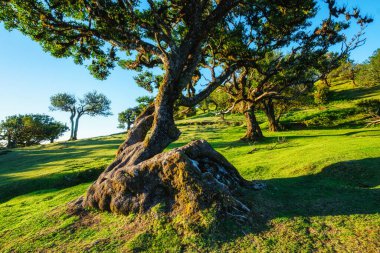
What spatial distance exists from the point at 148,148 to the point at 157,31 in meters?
6.13

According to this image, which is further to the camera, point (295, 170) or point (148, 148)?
point (295, 170)

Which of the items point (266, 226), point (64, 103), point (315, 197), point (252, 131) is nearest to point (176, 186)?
point (266, 226)

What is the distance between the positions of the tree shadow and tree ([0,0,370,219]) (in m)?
0.97

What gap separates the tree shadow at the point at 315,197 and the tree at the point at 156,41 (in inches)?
38.1

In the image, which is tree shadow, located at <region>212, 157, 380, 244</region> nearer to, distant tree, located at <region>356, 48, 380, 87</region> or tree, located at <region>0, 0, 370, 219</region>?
tree, located at <region>0, 0, 370, 219</region>

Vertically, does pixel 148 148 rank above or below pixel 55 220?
above

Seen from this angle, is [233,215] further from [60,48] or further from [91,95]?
[91,95]

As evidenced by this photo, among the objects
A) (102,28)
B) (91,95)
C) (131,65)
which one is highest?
(91,95)

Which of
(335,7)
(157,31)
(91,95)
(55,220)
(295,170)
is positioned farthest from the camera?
(91,95)

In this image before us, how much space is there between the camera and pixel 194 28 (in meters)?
12.1

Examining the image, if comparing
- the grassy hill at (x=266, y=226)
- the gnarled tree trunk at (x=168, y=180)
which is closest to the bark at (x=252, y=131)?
the grassy hill at (x=266, y=226)

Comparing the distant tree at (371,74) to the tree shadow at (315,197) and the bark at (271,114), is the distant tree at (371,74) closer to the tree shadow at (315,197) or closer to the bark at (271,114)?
the bark at (271,114)

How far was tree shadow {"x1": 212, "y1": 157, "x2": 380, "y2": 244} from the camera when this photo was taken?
800cm

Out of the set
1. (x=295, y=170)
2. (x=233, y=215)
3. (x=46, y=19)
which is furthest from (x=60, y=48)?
(x=295, y=170)
